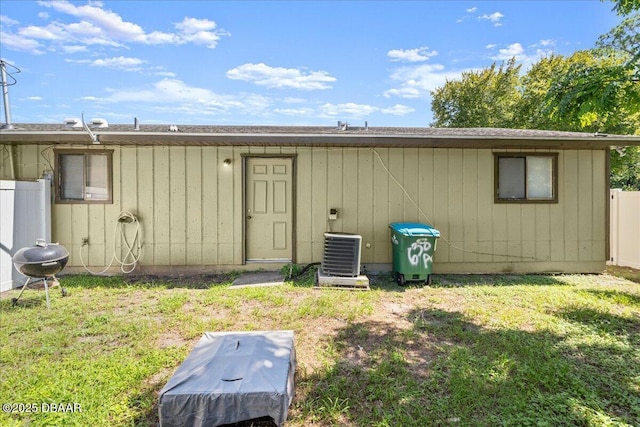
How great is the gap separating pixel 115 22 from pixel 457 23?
28.9 feet

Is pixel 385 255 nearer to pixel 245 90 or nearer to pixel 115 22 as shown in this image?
pixel 115 22

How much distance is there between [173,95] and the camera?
872cm

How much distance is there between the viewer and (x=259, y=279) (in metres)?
5.14

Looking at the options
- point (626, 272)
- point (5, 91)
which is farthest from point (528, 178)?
point (5, 91)

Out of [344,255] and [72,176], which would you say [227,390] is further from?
[72,176]

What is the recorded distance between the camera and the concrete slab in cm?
486

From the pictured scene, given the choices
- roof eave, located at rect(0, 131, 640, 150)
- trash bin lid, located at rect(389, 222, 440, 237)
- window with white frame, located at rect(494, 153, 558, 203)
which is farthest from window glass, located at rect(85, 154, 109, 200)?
window with white frame, located at rect(494, 153, 558, 203)

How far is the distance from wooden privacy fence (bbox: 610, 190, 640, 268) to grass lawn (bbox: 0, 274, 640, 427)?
178 cm

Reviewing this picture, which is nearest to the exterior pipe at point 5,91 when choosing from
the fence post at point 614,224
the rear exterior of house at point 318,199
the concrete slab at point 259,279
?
the rear exterior of house at point 318,199

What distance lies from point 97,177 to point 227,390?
5440mm

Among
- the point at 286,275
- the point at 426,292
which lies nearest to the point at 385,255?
the point at 426,292

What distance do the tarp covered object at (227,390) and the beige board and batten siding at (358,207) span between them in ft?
12.0

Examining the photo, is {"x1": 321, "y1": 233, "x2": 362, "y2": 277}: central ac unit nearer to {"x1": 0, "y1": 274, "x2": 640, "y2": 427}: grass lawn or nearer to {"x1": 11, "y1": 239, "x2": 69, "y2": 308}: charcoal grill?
{"x1": 0, "y1": 274, "x2": 640, "y2": 427}: grass lawn

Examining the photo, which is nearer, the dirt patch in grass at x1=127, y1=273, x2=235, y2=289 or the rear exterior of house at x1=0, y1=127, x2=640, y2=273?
the dirt patch in grass at x1=127, y1=273, x2=235, y2=289
